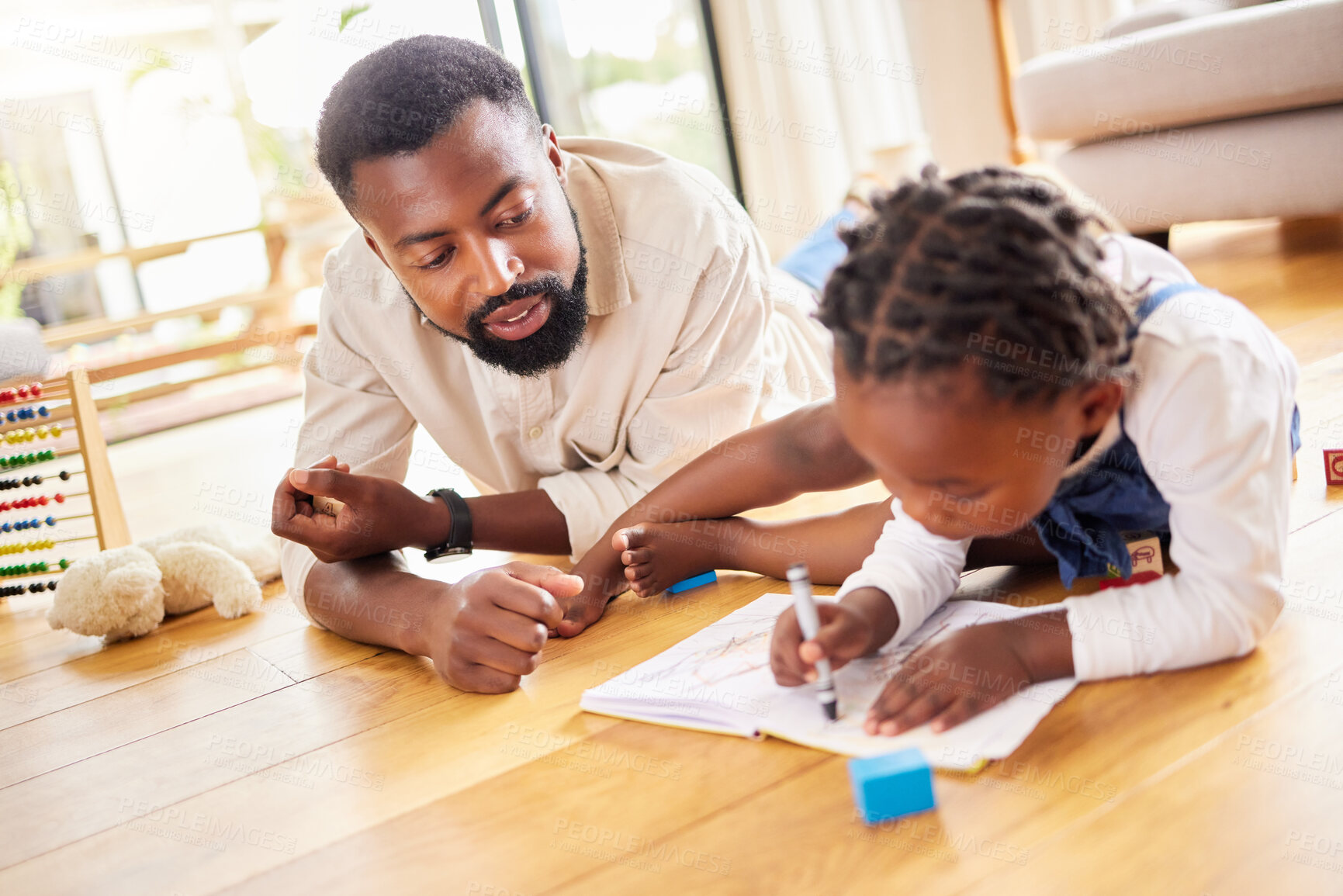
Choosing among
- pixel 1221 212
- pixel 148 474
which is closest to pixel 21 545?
pixel 148 474

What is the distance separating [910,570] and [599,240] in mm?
710

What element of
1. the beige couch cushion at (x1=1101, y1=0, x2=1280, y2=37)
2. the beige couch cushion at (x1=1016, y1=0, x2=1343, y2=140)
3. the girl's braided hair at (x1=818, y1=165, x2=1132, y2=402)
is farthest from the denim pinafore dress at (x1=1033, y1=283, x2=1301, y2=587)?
the beige couch cushion at (x1=1101, y1=0, x2=1280, y2=37)

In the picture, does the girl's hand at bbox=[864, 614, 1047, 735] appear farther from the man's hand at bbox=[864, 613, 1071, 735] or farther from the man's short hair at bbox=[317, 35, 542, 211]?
the man's short hair at bbox=[317, 35, 542, 211]

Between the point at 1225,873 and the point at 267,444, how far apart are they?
10.5ft

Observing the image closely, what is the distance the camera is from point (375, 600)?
1312 millimetres

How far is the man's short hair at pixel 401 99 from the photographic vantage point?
4.14 ft

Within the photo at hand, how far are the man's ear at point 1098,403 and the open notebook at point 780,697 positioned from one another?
0.70 ft

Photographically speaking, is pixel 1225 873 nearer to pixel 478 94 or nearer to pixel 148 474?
pixel 478 94

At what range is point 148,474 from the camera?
3.26 metres

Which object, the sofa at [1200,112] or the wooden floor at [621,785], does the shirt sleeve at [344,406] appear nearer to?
the wooden floor at [621,785]

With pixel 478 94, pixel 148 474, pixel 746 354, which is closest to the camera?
pixel 478 94

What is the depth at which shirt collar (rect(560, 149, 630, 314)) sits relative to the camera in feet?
4.90

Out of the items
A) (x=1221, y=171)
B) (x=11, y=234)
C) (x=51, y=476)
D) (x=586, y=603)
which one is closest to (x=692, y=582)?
(x=586, y=603)

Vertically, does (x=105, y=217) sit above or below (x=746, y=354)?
above
